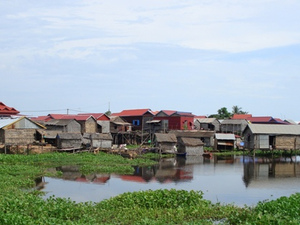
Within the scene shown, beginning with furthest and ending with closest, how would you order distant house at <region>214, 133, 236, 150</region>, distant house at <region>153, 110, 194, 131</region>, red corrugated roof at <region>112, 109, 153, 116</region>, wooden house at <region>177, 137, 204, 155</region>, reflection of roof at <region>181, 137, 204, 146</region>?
red corrugated roof at <region>112, 109, 153, 116</region>
distant house at <region>153, 110, 194, 131</region>
distant house at <region>214, 133, 236, 150</region>
wooden house at <region>177, 137, 204, 155</region>
reflection of roof at <region>181, 137, 204, 146</region>

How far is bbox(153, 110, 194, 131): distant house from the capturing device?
192ft

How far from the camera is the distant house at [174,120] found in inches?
2308

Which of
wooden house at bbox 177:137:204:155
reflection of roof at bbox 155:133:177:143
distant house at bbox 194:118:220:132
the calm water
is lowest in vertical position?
the calm water

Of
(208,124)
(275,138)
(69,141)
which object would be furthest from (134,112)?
(275,138)

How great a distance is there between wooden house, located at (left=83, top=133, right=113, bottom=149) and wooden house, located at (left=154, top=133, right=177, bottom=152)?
5723mm

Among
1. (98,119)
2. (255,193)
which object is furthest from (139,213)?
(98,119)

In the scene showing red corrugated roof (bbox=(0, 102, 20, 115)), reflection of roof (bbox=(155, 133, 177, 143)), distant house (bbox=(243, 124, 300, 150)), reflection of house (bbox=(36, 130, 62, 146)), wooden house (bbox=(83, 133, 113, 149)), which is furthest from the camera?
red corrugated roof (bbox=(0, 102, 20, 115))

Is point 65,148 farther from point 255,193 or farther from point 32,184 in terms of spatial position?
point 255,193

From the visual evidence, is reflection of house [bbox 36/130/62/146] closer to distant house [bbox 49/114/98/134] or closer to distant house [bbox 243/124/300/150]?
distant house [bbox 49/114/98/134]

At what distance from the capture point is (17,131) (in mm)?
42781

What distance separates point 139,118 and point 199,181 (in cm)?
3413

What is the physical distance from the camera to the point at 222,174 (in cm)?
3400

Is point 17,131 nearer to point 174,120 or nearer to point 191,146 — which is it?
point 191,146

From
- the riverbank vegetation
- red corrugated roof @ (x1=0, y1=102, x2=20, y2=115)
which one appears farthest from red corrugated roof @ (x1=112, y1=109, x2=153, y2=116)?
the riverbank vegetation
